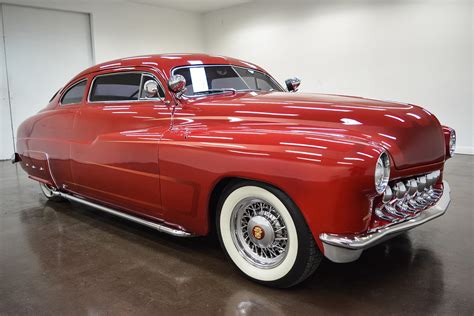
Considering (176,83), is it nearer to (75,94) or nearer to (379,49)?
(75,94)

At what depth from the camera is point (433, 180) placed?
2.72 meters

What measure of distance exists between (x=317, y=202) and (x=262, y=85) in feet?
6.10

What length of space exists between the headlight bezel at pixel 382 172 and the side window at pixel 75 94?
10.0 ft

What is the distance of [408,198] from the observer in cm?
248

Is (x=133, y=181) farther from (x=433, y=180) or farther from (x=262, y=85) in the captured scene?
(x=433, y=180)

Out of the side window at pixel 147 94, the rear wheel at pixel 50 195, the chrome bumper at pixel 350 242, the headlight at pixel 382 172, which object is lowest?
the rear wheel at pixel 50 195

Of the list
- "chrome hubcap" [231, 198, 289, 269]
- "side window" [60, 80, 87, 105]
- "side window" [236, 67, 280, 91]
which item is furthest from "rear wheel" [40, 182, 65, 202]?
"chrome hubcap" [231, 198, 289, 269]

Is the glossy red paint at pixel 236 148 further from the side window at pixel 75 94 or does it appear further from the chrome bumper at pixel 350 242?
the side window at pixel 75 94

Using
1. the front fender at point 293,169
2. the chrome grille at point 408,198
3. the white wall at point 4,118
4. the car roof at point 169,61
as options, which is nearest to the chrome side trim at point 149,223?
the front fender at point 293,169

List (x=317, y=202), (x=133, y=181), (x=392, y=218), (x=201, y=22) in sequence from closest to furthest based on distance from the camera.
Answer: (x=317, y=202) → (x=392, y=218) → (x=133, y=181) → (x=201, y=22)

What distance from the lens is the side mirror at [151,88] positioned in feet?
10.2

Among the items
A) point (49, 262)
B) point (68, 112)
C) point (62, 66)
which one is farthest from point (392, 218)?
point (62, 66)

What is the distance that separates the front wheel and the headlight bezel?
0.46 m

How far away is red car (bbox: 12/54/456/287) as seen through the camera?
6.91ft
